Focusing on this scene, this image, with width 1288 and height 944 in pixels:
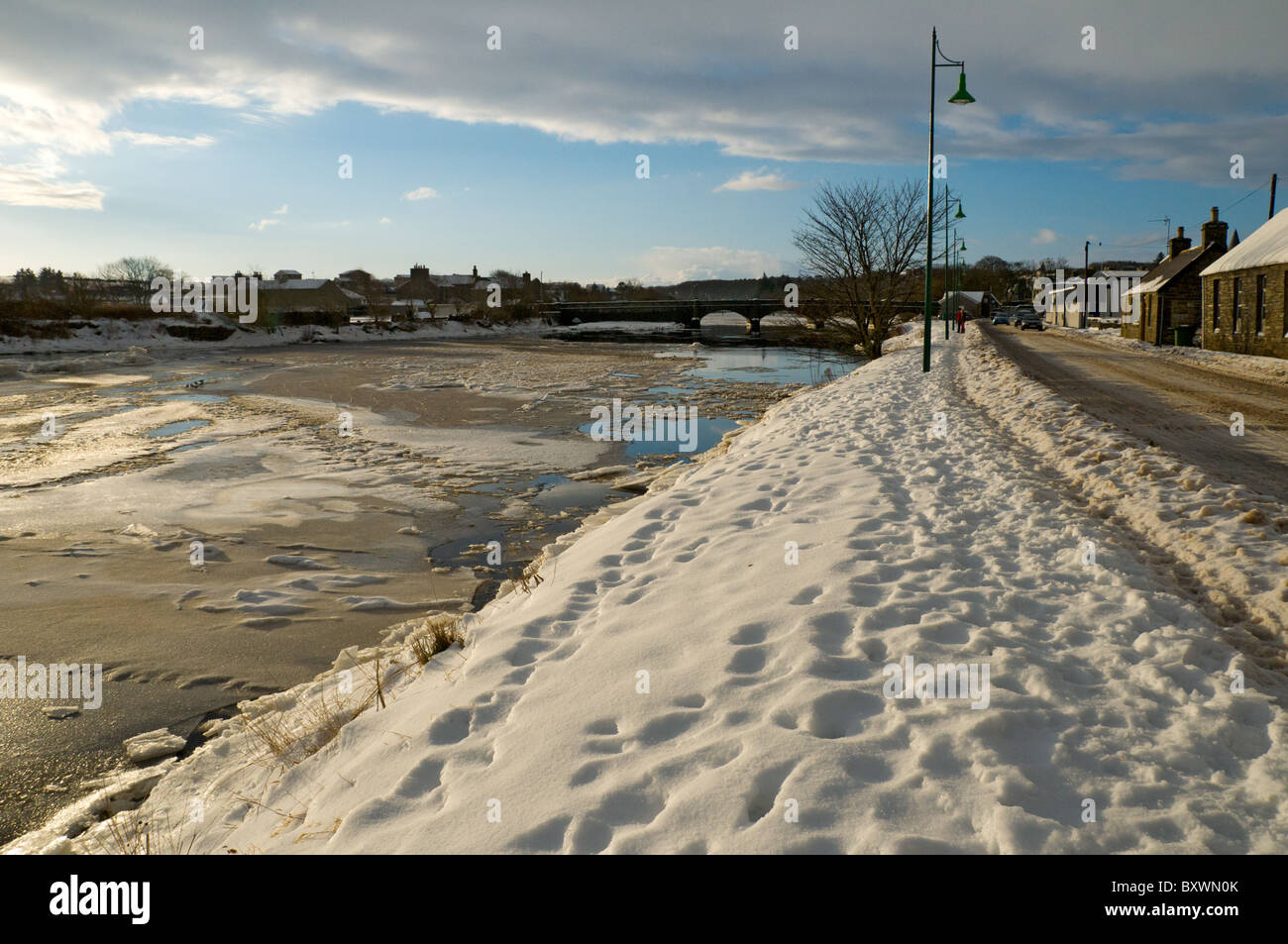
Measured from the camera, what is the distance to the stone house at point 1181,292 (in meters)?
36.9

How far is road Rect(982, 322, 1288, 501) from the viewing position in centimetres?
927

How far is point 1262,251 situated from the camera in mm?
27547

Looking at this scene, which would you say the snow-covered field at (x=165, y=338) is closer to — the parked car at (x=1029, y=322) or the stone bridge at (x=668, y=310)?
the stone bridge at (x=668, y=310)

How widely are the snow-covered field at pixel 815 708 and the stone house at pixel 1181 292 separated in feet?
122

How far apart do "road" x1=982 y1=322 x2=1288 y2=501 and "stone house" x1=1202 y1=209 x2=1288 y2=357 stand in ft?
12.0

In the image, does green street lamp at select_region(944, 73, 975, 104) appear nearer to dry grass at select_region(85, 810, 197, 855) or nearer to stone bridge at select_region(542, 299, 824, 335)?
dry grass at select_region(85, 810, 197, 855)

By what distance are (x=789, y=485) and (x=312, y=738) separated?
5.87 metres

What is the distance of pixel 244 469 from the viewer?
1353 cm

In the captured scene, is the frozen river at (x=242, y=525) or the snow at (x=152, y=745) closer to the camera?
the snow at (x=152, y=745)

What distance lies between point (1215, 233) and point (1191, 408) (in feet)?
103

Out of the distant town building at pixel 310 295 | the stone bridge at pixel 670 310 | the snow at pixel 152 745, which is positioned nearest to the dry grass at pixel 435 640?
the snow at pixel 152 745

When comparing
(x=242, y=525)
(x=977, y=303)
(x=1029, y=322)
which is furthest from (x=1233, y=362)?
(x=977, y=303)
